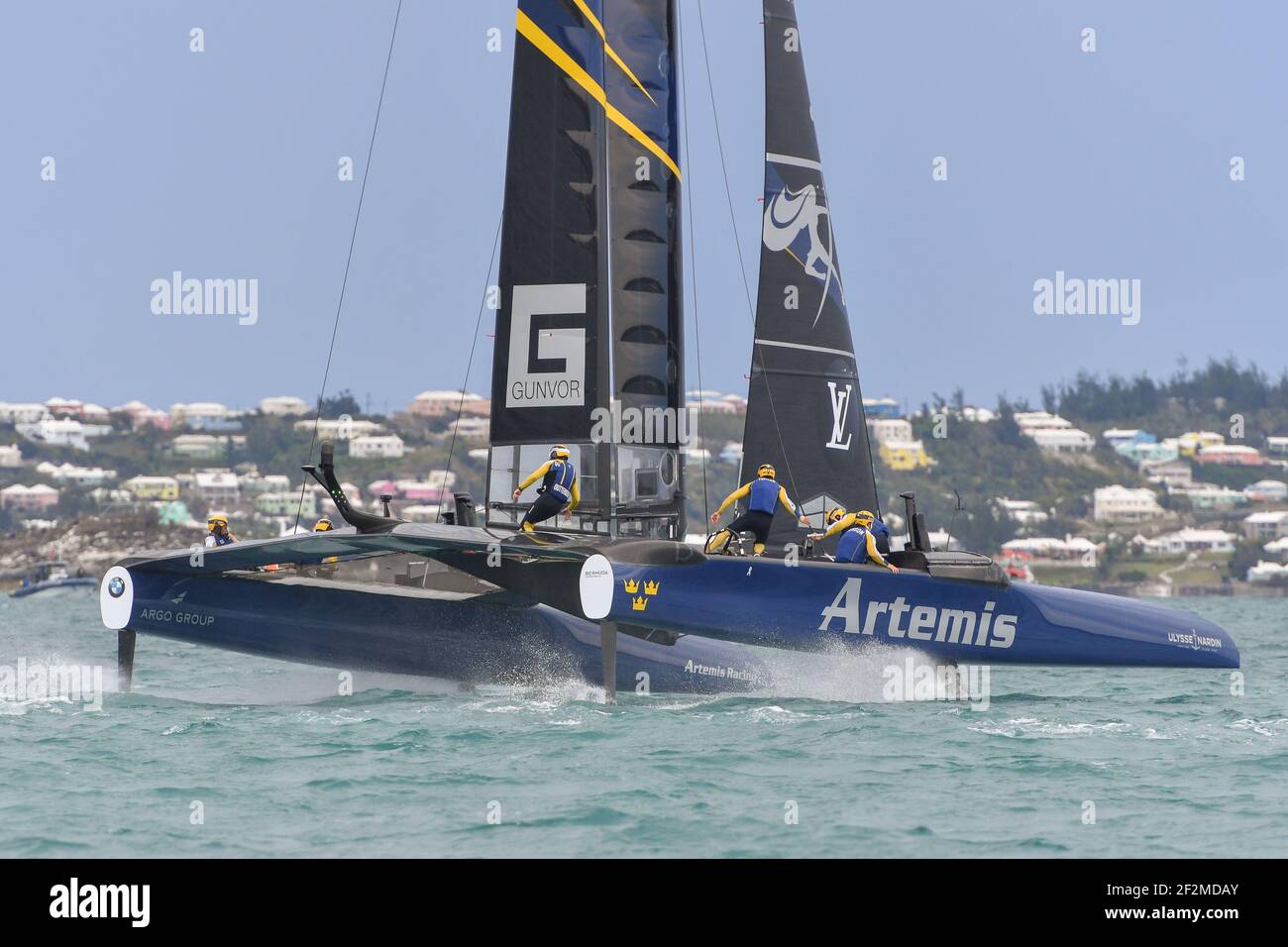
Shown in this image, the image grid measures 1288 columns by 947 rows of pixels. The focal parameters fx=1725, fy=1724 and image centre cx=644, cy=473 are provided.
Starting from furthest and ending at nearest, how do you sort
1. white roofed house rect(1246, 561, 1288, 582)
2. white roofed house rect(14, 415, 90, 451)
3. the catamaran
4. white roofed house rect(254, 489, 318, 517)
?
white roofed house rect(14, 415, 90, 451), white roofed house rect(254, 489, 318, 517), white roofed house rect(1246, 561, 1288, 582), the catamaran

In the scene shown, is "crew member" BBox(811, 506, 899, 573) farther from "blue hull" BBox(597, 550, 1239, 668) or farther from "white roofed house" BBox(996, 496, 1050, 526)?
"white roofed house" BBox(996, 496, 1050, 526)

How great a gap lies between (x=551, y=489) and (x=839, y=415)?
418 centimetres

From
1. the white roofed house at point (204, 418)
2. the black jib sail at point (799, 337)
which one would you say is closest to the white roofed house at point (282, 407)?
the white roofed house at point (204, 418)

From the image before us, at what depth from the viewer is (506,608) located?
461 inches

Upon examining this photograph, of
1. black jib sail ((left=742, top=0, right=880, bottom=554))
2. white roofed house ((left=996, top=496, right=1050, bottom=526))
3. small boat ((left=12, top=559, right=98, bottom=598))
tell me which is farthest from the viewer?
white roofed house ((left=996, top=496, right=1050, bottom=526))

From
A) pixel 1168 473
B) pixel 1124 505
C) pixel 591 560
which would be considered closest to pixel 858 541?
pixel 591 560

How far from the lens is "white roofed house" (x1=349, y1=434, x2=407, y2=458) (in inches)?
4198

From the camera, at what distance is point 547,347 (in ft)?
39.5

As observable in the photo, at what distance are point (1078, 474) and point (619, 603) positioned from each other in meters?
94.2

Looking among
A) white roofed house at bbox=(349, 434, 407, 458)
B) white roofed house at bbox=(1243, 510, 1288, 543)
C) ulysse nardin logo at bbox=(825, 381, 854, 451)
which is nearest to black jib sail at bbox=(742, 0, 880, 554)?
ulysse nardin logo at bbox=(825, 381, 854, 451)

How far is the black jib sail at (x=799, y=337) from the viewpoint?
1467 cm

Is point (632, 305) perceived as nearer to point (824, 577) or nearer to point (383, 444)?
point (824, 577)

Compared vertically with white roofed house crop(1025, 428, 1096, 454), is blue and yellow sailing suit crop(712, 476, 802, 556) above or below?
above

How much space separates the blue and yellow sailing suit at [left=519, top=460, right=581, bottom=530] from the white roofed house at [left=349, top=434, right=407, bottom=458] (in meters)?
95.0
